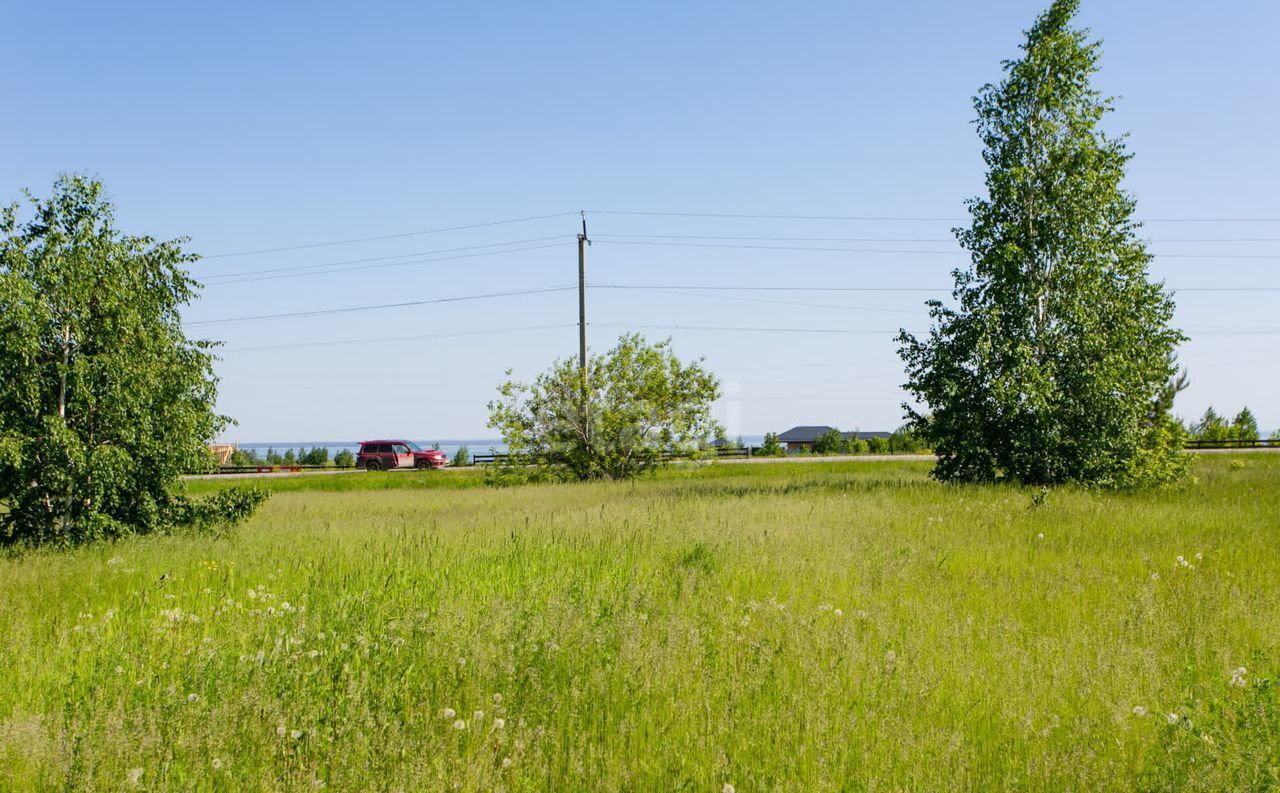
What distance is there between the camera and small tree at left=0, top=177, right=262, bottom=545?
33.8 feet

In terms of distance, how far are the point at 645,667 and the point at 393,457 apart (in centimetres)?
4443

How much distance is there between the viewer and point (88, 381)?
34.8ft

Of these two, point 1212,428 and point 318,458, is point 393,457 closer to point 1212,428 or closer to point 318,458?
point 318,458

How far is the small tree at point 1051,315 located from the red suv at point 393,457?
34736mm

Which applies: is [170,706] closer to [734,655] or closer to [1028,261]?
[734,655]

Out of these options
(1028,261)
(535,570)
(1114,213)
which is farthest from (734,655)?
(1114,213)

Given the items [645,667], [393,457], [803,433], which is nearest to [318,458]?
[393,457]

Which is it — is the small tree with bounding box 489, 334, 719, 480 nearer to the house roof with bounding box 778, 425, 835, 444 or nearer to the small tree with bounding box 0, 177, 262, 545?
the small tree with bounding box 0, 177, 262, 545

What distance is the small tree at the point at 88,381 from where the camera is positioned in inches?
405

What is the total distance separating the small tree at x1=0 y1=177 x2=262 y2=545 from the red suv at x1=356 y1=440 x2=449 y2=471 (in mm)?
35968

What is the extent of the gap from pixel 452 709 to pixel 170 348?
942 cm

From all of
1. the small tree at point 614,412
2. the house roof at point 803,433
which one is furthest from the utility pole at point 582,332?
the house roof at point 803,433

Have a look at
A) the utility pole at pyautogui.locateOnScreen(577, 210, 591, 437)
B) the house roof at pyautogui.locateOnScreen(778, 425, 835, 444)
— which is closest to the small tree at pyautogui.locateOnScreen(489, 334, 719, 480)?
the utility pole at pyautogui.locateOnScreen(577, 210, 591, 437)

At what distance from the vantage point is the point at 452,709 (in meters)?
4.44
